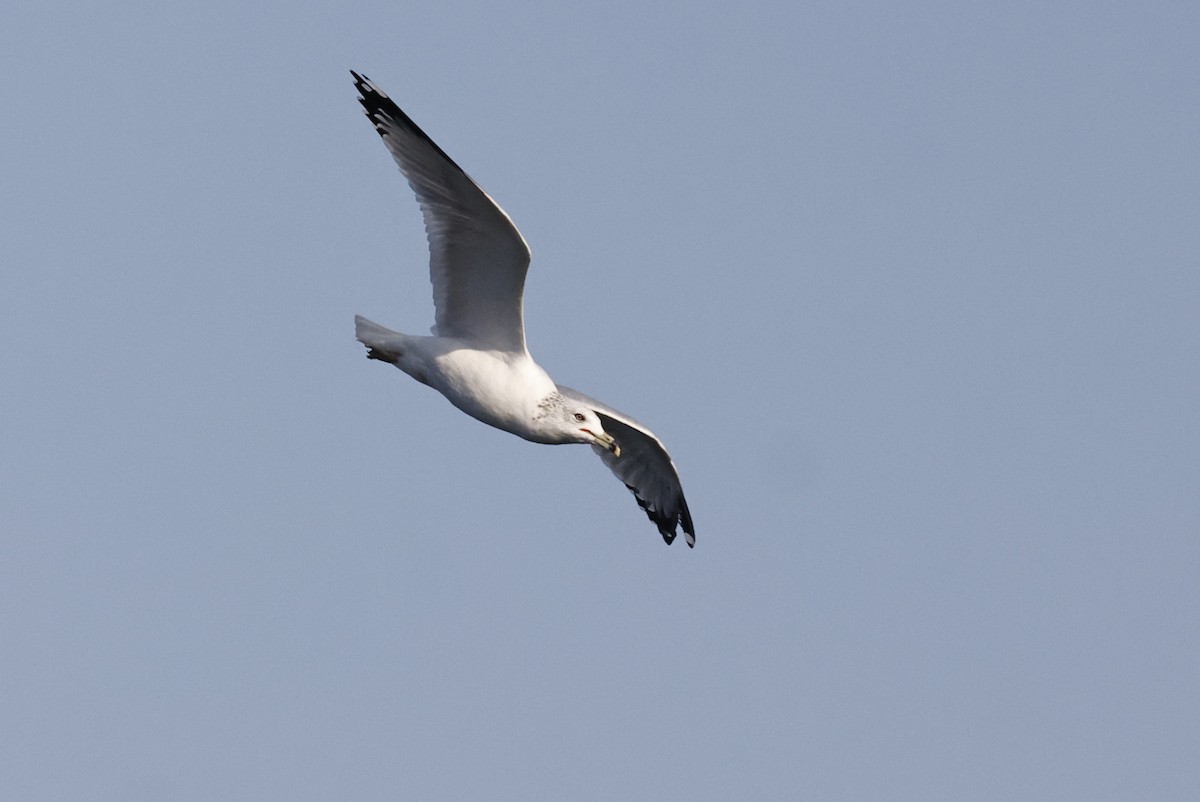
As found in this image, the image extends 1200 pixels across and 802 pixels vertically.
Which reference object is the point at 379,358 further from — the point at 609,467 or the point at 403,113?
the point at 609,467

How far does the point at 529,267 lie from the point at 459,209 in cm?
80

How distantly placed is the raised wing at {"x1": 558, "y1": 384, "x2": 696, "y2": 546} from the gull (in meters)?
2.02

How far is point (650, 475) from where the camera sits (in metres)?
20.1

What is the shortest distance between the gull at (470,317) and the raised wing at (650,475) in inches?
79.5

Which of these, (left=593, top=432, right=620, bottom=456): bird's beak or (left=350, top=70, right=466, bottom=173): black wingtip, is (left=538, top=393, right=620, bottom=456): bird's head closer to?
(left=593, top=432, right=620, bottom=456): bird's beak

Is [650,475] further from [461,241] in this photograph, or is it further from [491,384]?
[461,241]


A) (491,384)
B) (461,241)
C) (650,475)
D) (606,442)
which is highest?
(461,241)

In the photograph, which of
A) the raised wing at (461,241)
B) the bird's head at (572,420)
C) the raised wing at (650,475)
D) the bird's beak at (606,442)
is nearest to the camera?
the raised wing at (461,241)

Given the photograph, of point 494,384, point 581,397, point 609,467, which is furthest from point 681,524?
point 494,384

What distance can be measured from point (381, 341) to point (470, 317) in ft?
2.98

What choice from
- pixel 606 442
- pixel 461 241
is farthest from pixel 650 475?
pixel 461 241

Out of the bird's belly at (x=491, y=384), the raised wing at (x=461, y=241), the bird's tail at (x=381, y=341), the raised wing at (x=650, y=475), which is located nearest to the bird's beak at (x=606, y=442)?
the bird's belly at (x=491, y=384)

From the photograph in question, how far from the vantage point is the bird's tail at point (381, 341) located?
16.6 meters

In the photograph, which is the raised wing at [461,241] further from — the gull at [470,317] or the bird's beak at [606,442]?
the bird's beak at [606,442]
